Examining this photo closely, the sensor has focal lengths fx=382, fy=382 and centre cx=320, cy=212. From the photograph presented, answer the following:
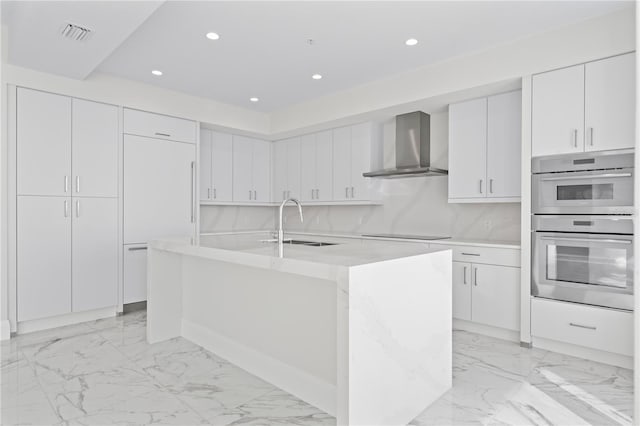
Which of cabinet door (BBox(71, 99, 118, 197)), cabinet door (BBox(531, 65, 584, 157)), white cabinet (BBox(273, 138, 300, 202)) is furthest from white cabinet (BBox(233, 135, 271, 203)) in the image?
cabinet door (BBox(531, 65, 584, 157))

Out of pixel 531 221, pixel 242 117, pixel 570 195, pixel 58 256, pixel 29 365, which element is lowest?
pixel 29 365

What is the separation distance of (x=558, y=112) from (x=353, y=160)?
229 centimetres

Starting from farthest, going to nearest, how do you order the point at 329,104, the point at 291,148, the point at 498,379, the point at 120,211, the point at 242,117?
the point at 291,148, the point at 242,117, the point at 329,104, the point at 120,211, the point at 498,379

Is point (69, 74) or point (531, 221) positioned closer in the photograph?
point (531, 221)

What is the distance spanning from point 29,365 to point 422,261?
2.78 meters

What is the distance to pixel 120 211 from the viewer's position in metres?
3.93

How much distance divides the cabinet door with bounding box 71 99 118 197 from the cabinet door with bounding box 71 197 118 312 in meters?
0.13

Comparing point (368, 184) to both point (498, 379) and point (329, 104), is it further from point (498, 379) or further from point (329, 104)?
point (498, 379)

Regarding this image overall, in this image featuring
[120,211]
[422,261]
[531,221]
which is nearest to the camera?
[422,261]

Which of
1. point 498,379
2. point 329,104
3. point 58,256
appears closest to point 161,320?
point 58,256

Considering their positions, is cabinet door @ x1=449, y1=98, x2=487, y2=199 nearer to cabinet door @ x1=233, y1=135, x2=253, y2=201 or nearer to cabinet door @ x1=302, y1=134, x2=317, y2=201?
cabinet door @ x1=302, y1=134, x2=317, y2=201

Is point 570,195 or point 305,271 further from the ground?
point 570,195

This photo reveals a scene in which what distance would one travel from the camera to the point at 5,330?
3227 mm

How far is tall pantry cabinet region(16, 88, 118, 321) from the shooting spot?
11.0 ft
